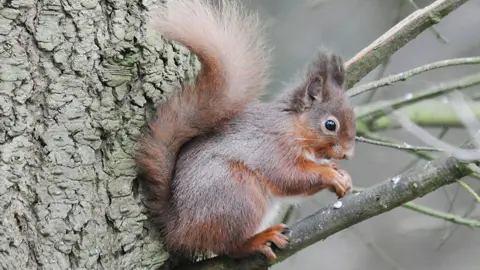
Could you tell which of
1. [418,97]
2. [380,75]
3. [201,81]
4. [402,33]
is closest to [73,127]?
[201,81]

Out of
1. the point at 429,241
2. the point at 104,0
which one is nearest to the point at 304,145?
the point at 104,0

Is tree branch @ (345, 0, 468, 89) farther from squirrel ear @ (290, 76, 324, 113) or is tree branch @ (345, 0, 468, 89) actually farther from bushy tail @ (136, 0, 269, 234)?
bushy tail @ (136, 0, 269, 234)

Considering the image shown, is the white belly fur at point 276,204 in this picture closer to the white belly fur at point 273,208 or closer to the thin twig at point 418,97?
the white belly fur at point 273,208

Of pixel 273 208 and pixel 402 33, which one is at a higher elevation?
pixel 402 33

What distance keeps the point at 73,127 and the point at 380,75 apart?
1.37 meters

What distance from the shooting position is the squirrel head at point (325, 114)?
2.06m

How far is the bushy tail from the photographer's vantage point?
182 centimetres

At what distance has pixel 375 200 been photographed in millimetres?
1569

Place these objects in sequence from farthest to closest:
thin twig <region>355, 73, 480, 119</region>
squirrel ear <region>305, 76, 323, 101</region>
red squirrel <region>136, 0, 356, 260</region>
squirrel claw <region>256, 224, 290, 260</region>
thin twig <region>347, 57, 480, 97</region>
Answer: thin twig <region>355, 73, 480, 119</region>, squirrel ear <region>305, 76, 323, 101</region>, thin twig <region>347, 57, 480, 97</region>, red squirrel <region>136, 0, 356, 260</region>, squirrel claw <region>256, 224, 290, 260</region>

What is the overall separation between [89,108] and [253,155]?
1.46 feet

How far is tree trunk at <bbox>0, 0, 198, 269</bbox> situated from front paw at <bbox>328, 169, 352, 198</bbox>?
1.53 ft

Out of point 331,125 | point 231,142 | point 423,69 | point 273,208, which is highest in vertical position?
point 423,69

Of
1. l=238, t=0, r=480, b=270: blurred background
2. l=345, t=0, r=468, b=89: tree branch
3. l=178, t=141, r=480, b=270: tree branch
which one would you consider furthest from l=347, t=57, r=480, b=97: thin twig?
l=238, t=0, r=480, b=270: blurred background

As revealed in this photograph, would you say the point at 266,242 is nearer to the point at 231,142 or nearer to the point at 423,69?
the point at 231,142
